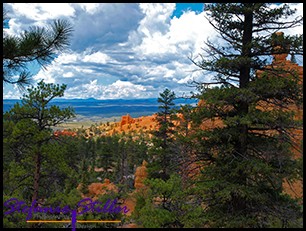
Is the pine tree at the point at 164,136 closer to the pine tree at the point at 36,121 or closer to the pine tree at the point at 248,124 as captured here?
the pine tree at the point at 36,121

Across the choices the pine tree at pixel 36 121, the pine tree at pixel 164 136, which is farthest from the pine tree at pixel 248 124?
the pine tree at pixel 164 136

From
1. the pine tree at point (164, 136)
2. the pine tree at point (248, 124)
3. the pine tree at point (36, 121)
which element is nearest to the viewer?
the pine tree at point (248, 124)

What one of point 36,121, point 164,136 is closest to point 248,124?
point 36,121

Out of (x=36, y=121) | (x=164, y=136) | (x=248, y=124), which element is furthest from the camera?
(x=164, y=136)

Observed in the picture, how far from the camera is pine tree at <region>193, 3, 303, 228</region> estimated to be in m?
7.45

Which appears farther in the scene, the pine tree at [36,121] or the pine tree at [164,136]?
the pine tree at [164,136]

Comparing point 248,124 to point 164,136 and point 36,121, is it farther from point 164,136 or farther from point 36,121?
point 164,136

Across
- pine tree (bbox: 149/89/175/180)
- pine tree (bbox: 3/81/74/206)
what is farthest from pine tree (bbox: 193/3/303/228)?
pine tree (bbox: 149/89/175/180)

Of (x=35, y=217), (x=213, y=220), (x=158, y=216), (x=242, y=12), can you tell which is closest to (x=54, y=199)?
(x=35, y=217)

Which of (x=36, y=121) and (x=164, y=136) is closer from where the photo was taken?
(x=36, y=121)

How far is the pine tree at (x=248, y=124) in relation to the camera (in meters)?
7.45

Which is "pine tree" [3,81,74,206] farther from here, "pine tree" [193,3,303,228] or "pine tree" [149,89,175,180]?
"pine tree" [149,89,175,180]

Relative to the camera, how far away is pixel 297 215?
7.48 m

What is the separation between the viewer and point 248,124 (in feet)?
24.8
